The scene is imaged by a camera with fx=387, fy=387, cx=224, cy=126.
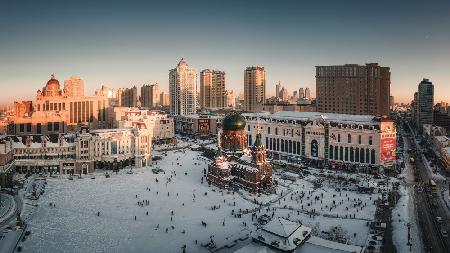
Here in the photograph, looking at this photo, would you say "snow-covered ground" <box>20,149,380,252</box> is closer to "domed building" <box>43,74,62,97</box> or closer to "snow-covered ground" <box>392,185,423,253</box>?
"snow-covered ground" <box>392,185,423,253</box>

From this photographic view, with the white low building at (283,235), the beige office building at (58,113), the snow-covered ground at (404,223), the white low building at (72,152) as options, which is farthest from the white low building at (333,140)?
the beige office building at (58,113)

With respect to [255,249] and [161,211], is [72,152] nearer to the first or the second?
[161,211]

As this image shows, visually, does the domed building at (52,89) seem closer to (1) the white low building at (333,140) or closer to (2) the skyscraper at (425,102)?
(1) the white low building at (333,140)

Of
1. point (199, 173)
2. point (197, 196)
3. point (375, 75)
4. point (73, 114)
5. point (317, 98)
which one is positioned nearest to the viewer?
point (197, 196)

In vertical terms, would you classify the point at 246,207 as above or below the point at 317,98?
below

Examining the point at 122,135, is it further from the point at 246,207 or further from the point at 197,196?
the point at 246,207

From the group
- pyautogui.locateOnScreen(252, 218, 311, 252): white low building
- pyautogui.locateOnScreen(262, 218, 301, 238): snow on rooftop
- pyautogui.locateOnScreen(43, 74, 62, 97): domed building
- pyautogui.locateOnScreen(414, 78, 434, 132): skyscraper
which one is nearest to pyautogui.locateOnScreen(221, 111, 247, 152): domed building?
pyautogui.locateOnScreen(262, 218, 301, 238): snow on rooftop

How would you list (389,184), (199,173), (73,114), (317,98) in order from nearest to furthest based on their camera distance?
(389,184) < (199,173) < (73,114) < (317,98)

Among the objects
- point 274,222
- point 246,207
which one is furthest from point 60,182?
point 274,222
